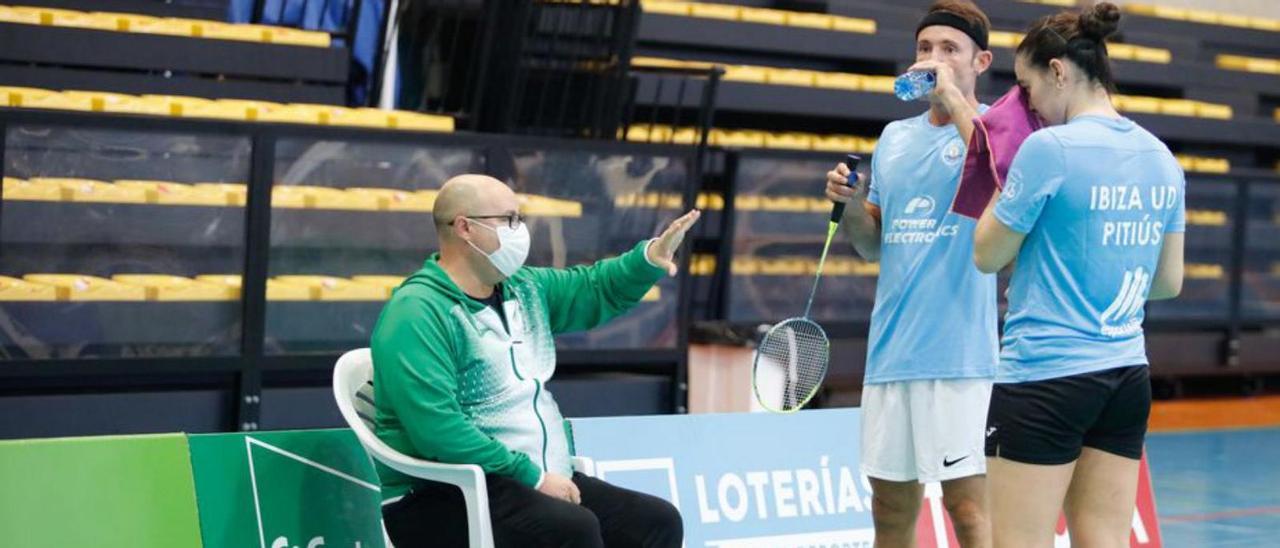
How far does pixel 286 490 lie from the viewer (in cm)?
504

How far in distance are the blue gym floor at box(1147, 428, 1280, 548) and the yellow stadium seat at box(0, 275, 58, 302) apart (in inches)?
189

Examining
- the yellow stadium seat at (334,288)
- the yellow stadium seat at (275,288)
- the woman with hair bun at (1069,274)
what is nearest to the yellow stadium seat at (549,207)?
the yellow stadium seat at (334,288)

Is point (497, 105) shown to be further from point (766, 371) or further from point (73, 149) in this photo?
point (766, 371)

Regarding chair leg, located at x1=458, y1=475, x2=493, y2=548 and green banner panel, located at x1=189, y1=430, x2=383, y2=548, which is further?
green banner panel, located at x1=189, y1=430, x2=383, y2=548

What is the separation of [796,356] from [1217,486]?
483 centimetres

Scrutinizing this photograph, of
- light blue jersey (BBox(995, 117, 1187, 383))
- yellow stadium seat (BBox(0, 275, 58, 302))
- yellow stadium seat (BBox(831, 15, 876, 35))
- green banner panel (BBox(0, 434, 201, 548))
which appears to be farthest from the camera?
yellow stadium seat (BBox(831, 15, 876, 35))

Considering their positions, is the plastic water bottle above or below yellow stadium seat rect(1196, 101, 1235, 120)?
above

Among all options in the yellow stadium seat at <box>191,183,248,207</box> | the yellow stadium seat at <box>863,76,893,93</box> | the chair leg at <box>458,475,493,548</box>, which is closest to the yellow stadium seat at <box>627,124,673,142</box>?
the yellow stadium seat at <box>863,76,893,93</box>

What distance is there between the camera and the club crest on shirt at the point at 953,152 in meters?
4.53

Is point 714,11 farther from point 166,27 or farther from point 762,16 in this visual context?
point 166,27

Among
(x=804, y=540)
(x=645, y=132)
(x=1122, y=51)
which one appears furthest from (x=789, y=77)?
(x=804, y=540)

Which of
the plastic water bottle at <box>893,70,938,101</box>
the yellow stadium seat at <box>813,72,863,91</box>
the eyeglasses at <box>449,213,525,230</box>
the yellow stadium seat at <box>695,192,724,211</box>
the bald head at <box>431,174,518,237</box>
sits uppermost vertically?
the plastic water bottle at <box>893,70,938,101</box>

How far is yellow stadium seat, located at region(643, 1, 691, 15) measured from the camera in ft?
40.9

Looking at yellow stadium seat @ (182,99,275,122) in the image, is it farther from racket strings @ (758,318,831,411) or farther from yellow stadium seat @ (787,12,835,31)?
yellow stadium seat @ (787,12,835,31)
